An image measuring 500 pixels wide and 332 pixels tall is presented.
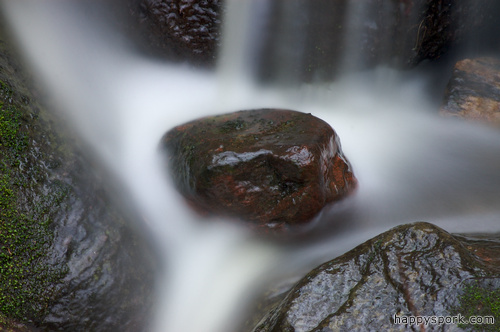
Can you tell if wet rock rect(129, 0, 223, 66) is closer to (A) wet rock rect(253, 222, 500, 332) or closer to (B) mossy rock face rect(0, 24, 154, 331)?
(B) mossy rock face rect(0, 24, 154, 331)

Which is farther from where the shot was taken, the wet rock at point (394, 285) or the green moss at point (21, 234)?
the green moss at point (21, 234)

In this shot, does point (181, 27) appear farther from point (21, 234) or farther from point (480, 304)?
point (480, 304)

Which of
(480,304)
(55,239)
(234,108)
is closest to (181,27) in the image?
(234,108)

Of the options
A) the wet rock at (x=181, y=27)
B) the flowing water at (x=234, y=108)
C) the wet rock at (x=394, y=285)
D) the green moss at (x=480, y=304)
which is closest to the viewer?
the green moss at (x=480, y=304)

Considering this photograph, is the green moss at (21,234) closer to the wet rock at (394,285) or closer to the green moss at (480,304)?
the wet rock at (394,285)

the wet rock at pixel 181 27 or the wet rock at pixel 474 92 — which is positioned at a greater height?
the wet rock at pixel 181 27

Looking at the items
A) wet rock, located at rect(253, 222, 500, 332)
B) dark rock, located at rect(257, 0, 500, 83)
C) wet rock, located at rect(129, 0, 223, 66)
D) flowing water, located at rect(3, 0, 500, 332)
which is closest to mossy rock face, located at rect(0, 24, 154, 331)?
flowing water, located at rect(3, 0, 500, 332)

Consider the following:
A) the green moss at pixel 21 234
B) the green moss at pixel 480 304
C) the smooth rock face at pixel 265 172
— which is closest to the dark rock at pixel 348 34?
the smooth rock face at pixel 265 172

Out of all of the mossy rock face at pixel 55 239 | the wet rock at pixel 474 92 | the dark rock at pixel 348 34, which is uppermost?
the dark rock at pixel 348 34
